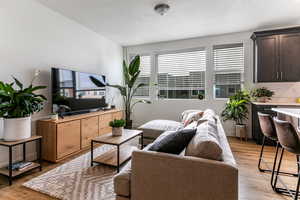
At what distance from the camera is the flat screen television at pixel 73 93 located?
9.38ft

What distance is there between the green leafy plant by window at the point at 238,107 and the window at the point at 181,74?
0.90 m

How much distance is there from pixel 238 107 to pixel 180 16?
2.39m

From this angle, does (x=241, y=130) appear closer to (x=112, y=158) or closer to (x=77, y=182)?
(x=112, y=158)

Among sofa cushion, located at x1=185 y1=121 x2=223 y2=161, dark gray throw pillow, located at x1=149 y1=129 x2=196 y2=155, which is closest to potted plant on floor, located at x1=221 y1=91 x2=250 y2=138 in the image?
dark gray throw pillow, located at x1=149 y1=129 x2=196 y2=155

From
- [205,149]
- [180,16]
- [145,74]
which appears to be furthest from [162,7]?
[145,74]

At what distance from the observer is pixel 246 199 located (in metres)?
1.75

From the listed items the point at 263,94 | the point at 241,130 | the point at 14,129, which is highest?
the point at 263,94

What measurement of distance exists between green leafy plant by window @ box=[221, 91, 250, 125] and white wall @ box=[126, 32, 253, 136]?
1.24 ft

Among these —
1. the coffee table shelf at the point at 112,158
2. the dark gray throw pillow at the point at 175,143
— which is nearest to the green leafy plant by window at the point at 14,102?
the coffee table shelf at the point at 112,158

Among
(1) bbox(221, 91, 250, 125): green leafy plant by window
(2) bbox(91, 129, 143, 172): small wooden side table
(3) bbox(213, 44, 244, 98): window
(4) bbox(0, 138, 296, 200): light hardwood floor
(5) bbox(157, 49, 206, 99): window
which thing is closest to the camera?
(4) bbox(0, 138, 296, 200): light hardwood floor

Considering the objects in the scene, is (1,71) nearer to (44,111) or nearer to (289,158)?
(44,111)

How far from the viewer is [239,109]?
11.9ft

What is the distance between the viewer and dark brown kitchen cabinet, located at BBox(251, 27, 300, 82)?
338cm

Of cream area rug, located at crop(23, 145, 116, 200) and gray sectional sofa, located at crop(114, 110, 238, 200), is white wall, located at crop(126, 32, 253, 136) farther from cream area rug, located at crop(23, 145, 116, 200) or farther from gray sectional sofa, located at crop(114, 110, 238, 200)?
gray sectional sofa, located at crop(114, 110, 238, 200)
